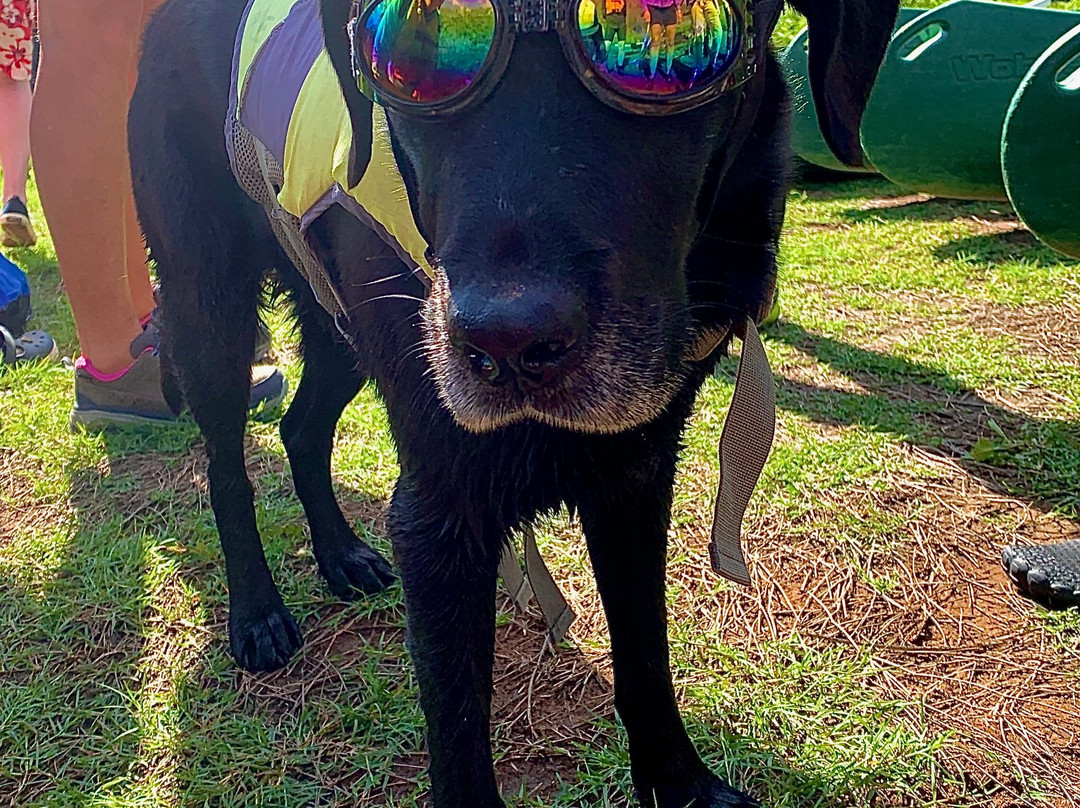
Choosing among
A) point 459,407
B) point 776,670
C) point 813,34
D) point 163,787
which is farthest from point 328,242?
point 776,670

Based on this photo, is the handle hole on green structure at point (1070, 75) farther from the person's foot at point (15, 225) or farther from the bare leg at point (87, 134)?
the person's foot at point (15, 225)

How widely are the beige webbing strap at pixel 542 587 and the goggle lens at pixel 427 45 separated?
105 centimetres

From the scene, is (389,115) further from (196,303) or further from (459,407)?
(196,303)

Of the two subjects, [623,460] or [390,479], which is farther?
[390,479]

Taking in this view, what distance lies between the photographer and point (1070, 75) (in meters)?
2.83

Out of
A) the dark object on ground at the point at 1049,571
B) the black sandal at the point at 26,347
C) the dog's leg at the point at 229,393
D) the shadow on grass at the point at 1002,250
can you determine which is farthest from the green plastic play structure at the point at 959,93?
the black sandal at the point at 26,347

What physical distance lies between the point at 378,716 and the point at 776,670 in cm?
95

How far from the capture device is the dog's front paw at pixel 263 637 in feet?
7.83

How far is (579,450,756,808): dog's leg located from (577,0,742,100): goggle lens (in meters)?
0.85

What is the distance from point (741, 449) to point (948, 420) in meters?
1.72

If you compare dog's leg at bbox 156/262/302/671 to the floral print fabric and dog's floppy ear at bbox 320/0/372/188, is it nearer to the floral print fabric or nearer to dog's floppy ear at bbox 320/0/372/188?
dog's floppy ear at bbox 320/0/372/188

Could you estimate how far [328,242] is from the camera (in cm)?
188

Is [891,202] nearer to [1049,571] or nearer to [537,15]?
[1049,571]

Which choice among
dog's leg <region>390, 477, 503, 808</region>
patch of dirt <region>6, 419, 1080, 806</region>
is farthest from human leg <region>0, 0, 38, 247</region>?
dog's leg <region>390, 477, 503, 808</region>
